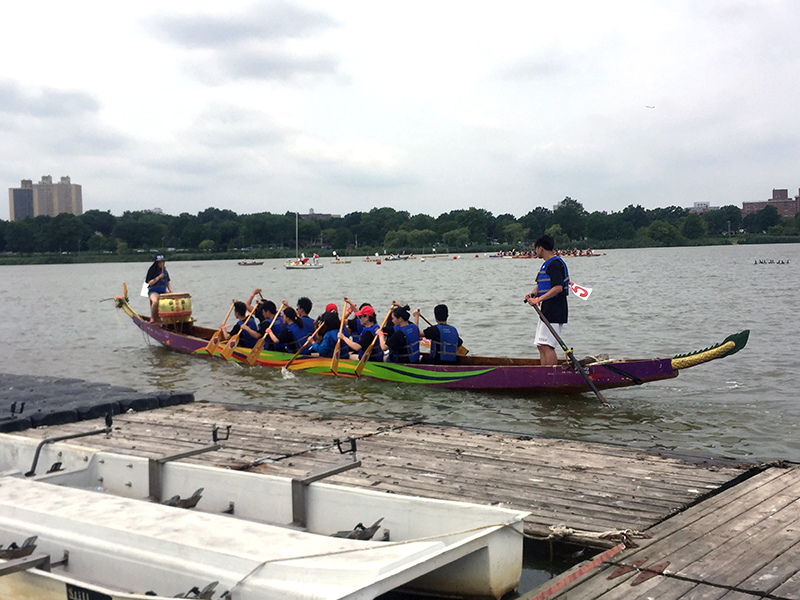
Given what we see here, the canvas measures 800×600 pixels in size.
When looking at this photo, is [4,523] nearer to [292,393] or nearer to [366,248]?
[292,393]

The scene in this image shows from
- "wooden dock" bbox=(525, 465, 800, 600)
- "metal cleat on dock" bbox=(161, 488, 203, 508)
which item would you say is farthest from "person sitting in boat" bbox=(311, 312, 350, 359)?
"wooden dock" bbox=(525, 465, 800, 600)

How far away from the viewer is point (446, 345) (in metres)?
11.4

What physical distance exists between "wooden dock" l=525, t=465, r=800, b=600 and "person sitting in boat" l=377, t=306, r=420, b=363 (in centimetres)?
713

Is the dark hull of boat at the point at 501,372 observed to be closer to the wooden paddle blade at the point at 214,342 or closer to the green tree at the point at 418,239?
the wooden paddle blade at the point at 214,342

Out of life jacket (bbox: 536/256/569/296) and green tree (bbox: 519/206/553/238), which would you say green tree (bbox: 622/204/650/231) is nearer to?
green tree (bbox: 519/206/553/238)

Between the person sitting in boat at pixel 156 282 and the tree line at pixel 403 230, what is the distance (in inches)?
4183

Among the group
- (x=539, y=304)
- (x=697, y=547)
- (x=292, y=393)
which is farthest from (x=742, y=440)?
(x=292, y=393)

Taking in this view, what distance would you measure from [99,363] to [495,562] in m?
16.3

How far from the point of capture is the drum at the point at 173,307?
17.1 m

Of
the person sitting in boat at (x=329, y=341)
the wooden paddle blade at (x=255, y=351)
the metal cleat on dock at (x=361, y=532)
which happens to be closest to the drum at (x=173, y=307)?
the wooden paddle blade at (x=255, y=351)

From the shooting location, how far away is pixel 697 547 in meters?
4.16

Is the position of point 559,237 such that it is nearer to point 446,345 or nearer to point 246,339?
point 246,339

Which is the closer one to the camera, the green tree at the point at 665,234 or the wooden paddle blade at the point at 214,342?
the wooden paddle blade at the point at 214,342

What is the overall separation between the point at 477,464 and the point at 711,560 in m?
2.43
